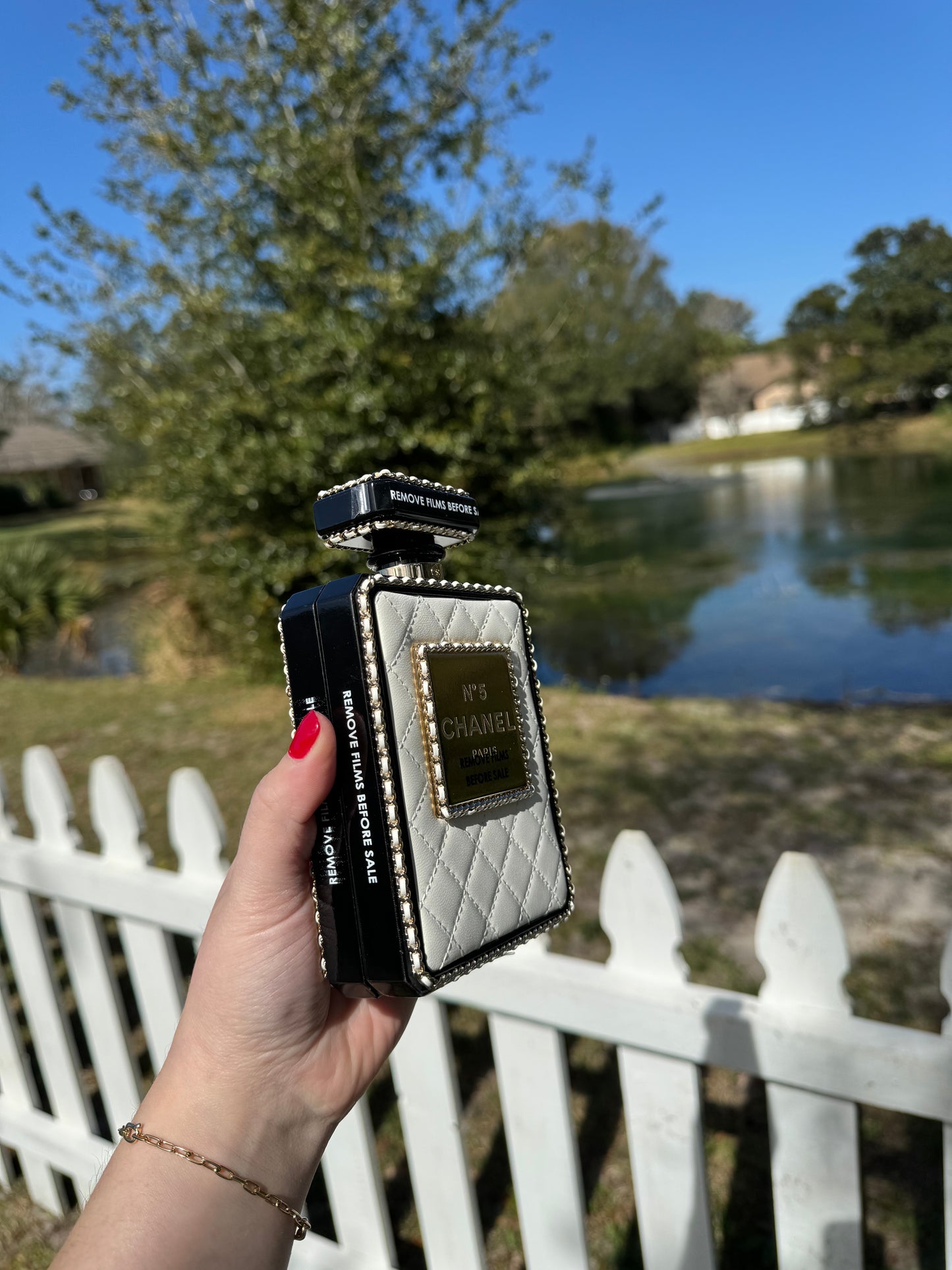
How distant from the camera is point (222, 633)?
25.9 ft

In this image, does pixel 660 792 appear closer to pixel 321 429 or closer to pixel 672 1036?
pixel 672 1036

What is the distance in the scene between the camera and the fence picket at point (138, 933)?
198 cm

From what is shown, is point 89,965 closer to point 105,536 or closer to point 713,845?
point 713,845

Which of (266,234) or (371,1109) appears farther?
(266,234)

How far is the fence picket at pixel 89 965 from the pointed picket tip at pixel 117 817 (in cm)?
14

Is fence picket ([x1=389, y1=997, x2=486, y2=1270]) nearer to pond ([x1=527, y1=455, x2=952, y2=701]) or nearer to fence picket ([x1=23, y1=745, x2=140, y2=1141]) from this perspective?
fence picket ([x1=23, y1=745, x2=140, y2=1141])

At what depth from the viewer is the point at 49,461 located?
4709 cm

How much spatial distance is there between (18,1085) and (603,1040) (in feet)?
6.09

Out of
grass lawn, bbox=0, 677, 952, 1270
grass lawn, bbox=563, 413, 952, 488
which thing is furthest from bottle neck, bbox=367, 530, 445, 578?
grass lawn, bbox=563, 413, 952, 488

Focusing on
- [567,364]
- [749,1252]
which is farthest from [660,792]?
[567,364]

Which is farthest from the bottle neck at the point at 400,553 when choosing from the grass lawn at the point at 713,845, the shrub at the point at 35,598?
the shrub at the point at 35,598

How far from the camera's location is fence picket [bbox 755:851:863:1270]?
132 centimetres

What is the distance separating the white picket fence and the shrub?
8.87 m

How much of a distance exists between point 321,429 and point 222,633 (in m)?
2.84
